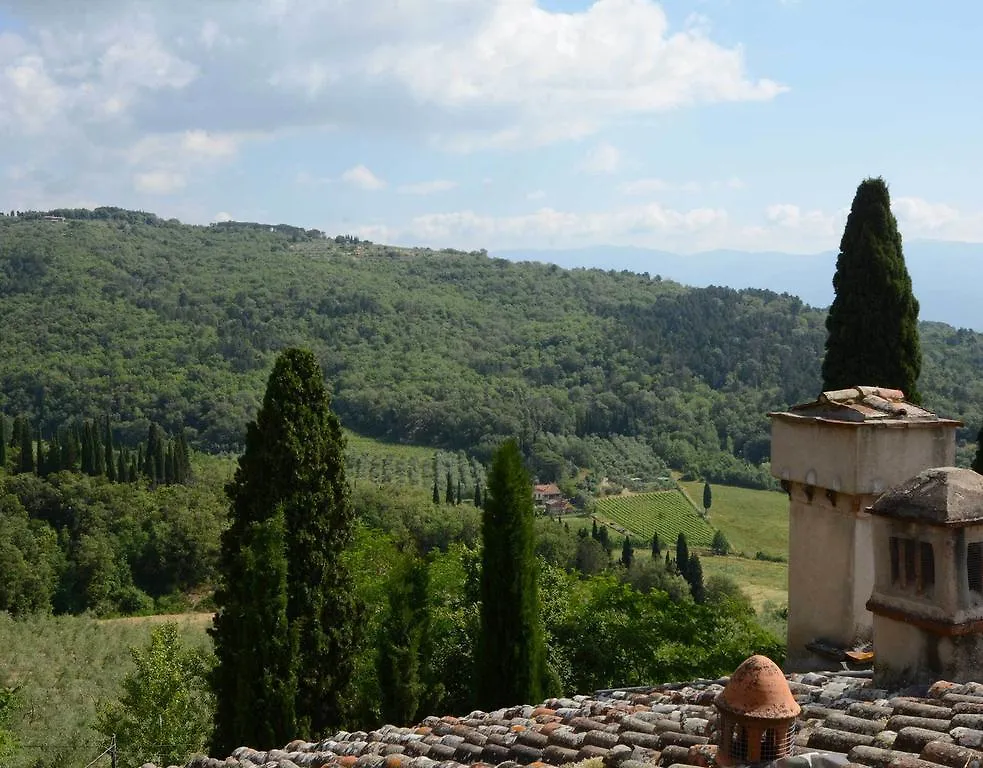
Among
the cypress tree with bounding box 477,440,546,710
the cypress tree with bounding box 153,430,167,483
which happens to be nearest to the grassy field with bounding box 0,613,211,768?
the cypress tree with bounding box 477,440,546,710

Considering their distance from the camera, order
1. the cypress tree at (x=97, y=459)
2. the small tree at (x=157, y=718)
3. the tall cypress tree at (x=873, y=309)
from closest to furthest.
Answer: the tall cypress tree at (x=873, y=309), the small tree at (x=157, y=718), the cypress tree at (x=97, y=459)

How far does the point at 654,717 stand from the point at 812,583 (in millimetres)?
3908

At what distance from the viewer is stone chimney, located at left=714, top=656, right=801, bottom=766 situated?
14.1ft

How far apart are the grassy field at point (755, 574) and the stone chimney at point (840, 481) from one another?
42.1m

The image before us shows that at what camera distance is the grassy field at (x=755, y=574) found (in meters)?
52.7

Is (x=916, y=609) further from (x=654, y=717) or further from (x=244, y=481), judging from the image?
(x=244, y=481)

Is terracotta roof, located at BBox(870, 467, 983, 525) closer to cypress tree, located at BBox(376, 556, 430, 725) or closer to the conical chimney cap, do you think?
the conical chimney cap

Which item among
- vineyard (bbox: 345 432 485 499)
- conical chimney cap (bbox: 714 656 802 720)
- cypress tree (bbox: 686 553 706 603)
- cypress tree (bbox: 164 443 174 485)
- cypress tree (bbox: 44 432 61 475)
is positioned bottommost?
cypress tree (bbox: 686 553 706 603)

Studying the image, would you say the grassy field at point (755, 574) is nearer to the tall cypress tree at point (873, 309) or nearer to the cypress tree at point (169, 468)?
the cypress tree at point (169, 468)

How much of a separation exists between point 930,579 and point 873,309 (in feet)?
31.4

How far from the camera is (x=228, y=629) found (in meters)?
12.6

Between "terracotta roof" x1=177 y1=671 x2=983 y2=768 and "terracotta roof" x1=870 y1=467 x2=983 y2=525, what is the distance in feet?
3.32

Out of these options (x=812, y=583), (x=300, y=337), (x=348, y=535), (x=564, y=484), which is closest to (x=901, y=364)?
(x=812, y=583)

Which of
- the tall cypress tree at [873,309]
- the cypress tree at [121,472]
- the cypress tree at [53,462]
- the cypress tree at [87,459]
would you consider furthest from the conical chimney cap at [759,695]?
the cypress tree at [121,472]
